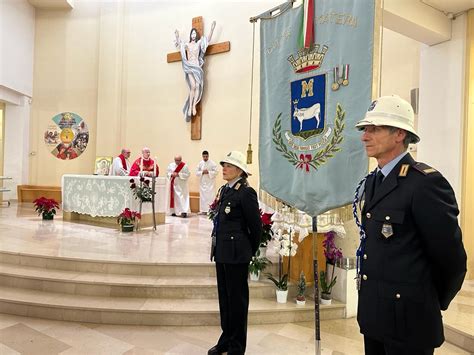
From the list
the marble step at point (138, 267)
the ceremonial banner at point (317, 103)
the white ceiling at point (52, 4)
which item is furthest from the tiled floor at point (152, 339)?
the white ceiling at point (52, 4)

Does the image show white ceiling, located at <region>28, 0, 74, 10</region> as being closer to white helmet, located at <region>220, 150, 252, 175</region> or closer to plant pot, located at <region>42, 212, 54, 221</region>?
plant pot, located at <region>42, 212, 54, 221</region>

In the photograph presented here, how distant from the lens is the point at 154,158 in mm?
7012

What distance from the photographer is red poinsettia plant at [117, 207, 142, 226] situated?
6.20m

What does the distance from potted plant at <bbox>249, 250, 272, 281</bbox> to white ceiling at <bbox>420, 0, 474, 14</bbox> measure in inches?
145

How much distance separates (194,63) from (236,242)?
8333 mm

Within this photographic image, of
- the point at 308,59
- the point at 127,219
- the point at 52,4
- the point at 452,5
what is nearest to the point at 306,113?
the point at 308,59

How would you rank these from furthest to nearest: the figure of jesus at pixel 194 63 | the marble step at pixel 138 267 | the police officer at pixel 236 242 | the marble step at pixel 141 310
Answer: the figure of jesus at pixel 194 63
the marble step at pixel 138 267
the marble step at pixel 141 310
the police officer at pixel 236 242

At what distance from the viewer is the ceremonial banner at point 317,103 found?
2.12 meters

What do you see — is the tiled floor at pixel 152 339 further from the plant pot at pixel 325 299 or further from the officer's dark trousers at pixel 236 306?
the officer's dark trousers at pixel 236 306

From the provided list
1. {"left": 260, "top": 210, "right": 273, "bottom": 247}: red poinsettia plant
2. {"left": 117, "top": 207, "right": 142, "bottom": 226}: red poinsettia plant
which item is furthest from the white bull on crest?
{"left": 117, "top": 207, "right": 142, "bottom": 226}: red poinsettia plant

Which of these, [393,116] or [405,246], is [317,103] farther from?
[405,246]

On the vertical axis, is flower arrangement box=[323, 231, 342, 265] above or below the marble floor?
above

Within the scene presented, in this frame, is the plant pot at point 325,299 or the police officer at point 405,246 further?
the plant pot at point 325,299

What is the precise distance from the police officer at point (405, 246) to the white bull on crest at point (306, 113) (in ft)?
2.70
